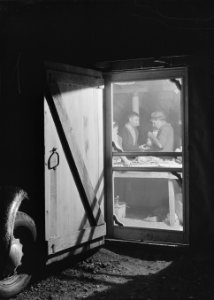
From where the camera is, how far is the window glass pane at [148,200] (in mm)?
6810

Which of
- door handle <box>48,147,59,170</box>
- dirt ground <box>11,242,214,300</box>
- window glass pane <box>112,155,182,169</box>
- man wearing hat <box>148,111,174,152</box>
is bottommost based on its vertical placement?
dirt ground <box>11,242,214,300</box>

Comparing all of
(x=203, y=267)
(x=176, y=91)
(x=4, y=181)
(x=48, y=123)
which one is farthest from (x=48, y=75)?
(x=203, y=267)

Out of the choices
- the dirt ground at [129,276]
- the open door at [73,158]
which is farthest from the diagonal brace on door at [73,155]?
the dirt ground at [129,276]

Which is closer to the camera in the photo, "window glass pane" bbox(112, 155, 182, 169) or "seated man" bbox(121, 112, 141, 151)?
"window glass pane" bbox(112, 155, 182, 169)

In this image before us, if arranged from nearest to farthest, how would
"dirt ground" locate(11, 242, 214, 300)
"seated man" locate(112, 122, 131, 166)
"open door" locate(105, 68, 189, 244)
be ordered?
"dirt ground" locate(11, 242, 214, 300) → "open door" locate(105, 68, 189, 244) → "seated man" locate(112, 122, 131, 166)

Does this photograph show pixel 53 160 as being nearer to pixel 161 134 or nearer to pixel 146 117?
pixel 161 134

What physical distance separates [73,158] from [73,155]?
0.12 feet

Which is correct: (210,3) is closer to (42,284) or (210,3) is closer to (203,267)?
(203,267)

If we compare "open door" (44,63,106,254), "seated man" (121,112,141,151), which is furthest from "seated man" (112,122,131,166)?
"open door" (44,63,106,254)

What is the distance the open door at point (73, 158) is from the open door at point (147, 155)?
0.49 m

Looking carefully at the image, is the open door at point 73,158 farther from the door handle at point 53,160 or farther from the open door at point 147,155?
the open door at point 147,155

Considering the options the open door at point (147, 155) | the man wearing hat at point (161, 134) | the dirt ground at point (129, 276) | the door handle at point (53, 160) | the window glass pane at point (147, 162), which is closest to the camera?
the dirt ground at point (129, 276)

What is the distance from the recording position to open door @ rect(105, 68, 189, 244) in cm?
632

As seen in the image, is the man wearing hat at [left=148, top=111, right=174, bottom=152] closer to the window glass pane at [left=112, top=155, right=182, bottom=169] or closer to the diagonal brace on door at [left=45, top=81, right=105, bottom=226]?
the window glass pane at [left=112, top=155, right=182, bottom=169]
